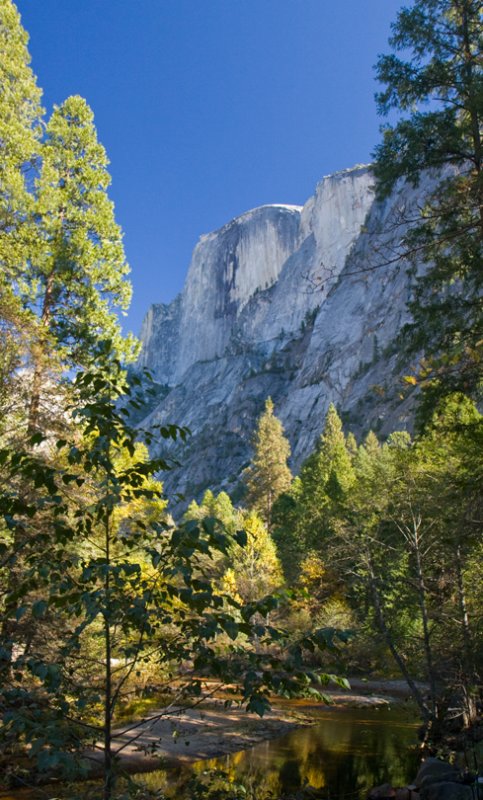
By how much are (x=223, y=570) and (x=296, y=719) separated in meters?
16.1

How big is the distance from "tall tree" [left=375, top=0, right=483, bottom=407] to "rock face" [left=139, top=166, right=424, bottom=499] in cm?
5395

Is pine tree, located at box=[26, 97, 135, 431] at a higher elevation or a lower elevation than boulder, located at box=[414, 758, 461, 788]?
higher

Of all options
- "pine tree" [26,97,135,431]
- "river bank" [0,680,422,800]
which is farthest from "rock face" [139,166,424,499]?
"pine tree" [26,97,135,431]

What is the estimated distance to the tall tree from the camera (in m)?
9.59

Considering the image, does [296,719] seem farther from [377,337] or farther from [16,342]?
[377,337]

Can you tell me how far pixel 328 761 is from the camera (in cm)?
1383

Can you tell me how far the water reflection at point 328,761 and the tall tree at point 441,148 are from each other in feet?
27.8

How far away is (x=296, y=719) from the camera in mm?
20047

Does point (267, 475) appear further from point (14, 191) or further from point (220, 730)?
point (14, 191)

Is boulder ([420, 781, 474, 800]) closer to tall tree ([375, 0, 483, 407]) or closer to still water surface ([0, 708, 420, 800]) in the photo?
still water surface ([0, 708, 420, 800])

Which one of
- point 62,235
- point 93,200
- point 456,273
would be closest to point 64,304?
point 62,235

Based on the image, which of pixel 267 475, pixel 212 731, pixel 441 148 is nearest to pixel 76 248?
pixel 441 148

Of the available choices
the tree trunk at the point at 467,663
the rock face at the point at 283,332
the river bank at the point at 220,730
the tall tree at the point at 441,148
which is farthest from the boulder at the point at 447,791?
the rock face at the point at 283,332

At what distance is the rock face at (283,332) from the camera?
294 feet
